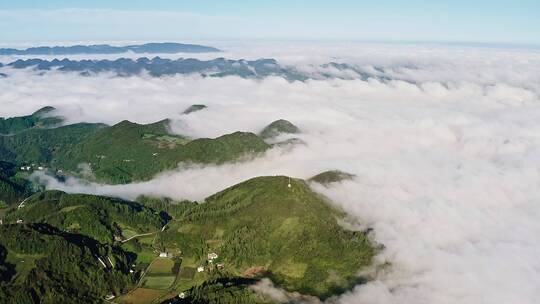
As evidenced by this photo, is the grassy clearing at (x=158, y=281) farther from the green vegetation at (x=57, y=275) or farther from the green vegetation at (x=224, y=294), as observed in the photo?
the green vegetation at (x=224, y=294)

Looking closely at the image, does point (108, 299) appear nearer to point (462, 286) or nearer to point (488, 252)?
point (462, 286)

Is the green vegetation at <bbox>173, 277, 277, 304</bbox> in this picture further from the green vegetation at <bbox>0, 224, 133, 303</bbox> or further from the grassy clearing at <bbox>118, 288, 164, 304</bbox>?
the green vegetation at <bbox>0, 224, 133, 303</bbox>

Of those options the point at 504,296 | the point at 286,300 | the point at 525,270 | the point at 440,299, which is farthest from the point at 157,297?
the point at 525,270

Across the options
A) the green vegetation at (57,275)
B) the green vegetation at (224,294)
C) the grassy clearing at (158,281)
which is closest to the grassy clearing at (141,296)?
the grassy clearing at (158,281)

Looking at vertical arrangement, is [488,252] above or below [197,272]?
above

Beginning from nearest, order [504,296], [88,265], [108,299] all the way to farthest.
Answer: [504,296], [108,299], [88,265]

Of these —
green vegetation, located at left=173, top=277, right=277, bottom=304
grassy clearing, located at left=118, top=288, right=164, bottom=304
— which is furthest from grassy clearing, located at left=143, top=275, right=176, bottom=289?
green vegetation, located at left=173, top=277, right=277, bottom=304

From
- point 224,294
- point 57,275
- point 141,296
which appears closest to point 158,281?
point 141,296

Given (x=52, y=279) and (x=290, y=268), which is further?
(x=290, y=268)
